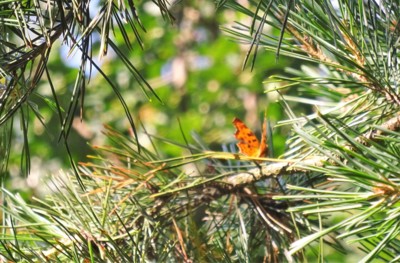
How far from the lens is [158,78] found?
234 cm

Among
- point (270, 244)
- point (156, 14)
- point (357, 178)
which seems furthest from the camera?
point (156, 14)

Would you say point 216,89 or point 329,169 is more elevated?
point 329,169

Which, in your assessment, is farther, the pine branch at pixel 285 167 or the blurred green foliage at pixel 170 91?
the blurred green foliage at pixel 170 91

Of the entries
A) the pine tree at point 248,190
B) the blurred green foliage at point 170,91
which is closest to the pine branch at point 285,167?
the pine tree at point 248,190

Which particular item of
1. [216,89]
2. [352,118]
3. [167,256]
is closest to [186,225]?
[167,256]

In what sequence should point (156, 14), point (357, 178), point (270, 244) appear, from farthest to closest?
point (156, 14) → point (270, 244) → point (357, 178)

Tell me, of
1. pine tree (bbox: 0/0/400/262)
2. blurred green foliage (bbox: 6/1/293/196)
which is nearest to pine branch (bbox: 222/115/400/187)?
pine tree (bbox: 0/0/400/262)

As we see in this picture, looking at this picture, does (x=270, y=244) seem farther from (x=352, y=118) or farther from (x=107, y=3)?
(x=107, y=3)

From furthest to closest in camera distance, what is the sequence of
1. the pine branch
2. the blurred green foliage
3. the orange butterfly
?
the blurred green foliage → the orange butterfly → the pine branch

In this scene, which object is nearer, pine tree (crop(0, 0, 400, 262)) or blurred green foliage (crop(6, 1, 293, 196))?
pine tree (crop(0, 0, 400, 262))

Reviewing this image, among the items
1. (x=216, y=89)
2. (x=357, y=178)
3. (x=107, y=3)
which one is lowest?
(x=216, y=89)

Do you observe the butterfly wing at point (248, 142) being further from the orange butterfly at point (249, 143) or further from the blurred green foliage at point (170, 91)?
the blurred green foliage at point (170, 91)

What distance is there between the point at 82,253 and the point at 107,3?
0.63ft

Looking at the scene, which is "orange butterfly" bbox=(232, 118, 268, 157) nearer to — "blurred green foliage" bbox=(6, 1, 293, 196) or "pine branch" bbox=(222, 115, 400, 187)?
"pine branch" bbox=(222, 115, 400, 187)
